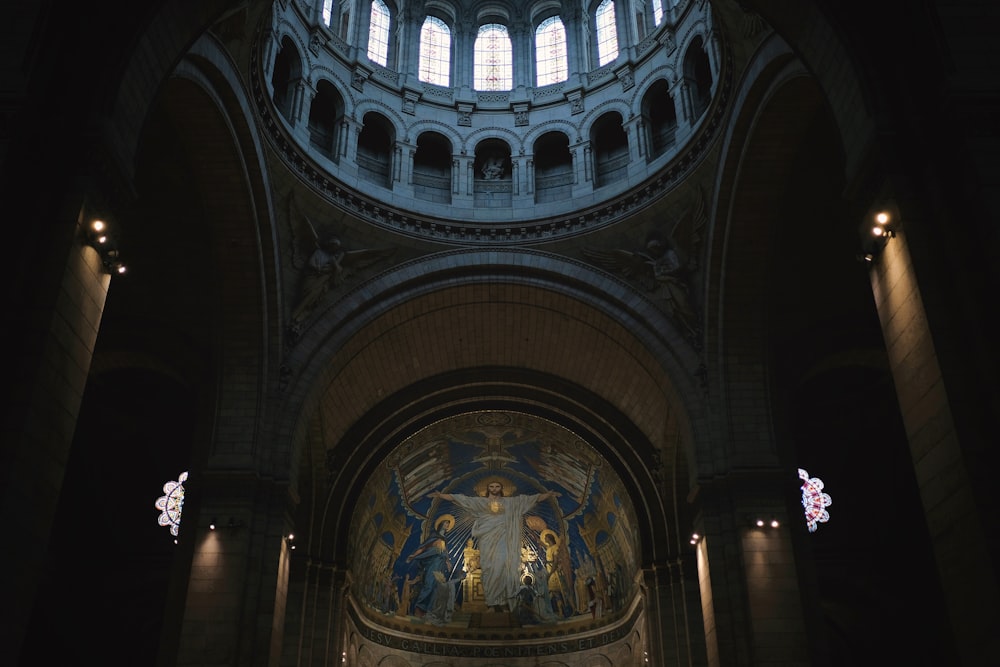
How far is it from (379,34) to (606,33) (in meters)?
6.26

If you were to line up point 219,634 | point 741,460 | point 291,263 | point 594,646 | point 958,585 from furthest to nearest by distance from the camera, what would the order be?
point 594,646, point 291,263, point 741,460, point 219,634, point 958,585

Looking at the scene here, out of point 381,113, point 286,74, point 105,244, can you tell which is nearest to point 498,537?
point 381,113

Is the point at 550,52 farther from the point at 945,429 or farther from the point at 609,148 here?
the point at 945,429

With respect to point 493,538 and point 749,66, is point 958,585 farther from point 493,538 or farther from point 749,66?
point 493,538

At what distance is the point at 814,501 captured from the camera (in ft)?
76.7

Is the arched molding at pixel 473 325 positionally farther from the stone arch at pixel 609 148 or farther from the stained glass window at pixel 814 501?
the stained glass window at pixel 814 501

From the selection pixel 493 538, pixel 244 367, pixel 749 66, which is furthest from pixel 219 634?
pixel 493 538

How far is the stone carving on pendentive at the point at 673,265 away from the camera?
64.4 ft

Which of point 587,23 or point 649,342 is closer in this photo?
point 649,342

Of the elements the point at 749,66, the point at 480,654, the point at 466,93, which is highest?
the point at 466,93

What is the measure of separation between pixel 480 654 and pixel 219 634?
57.5 feet

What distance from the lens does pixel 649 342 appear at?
20.3m

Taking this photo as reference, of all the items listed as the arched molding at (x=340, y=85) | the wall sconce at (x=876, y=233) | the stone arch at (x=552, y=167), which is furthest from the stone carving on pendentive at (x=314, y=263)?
the wall sconce at (x=876, y=233)

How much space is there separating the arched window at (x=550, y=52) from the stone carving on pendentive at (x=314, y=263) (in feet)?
26.4
